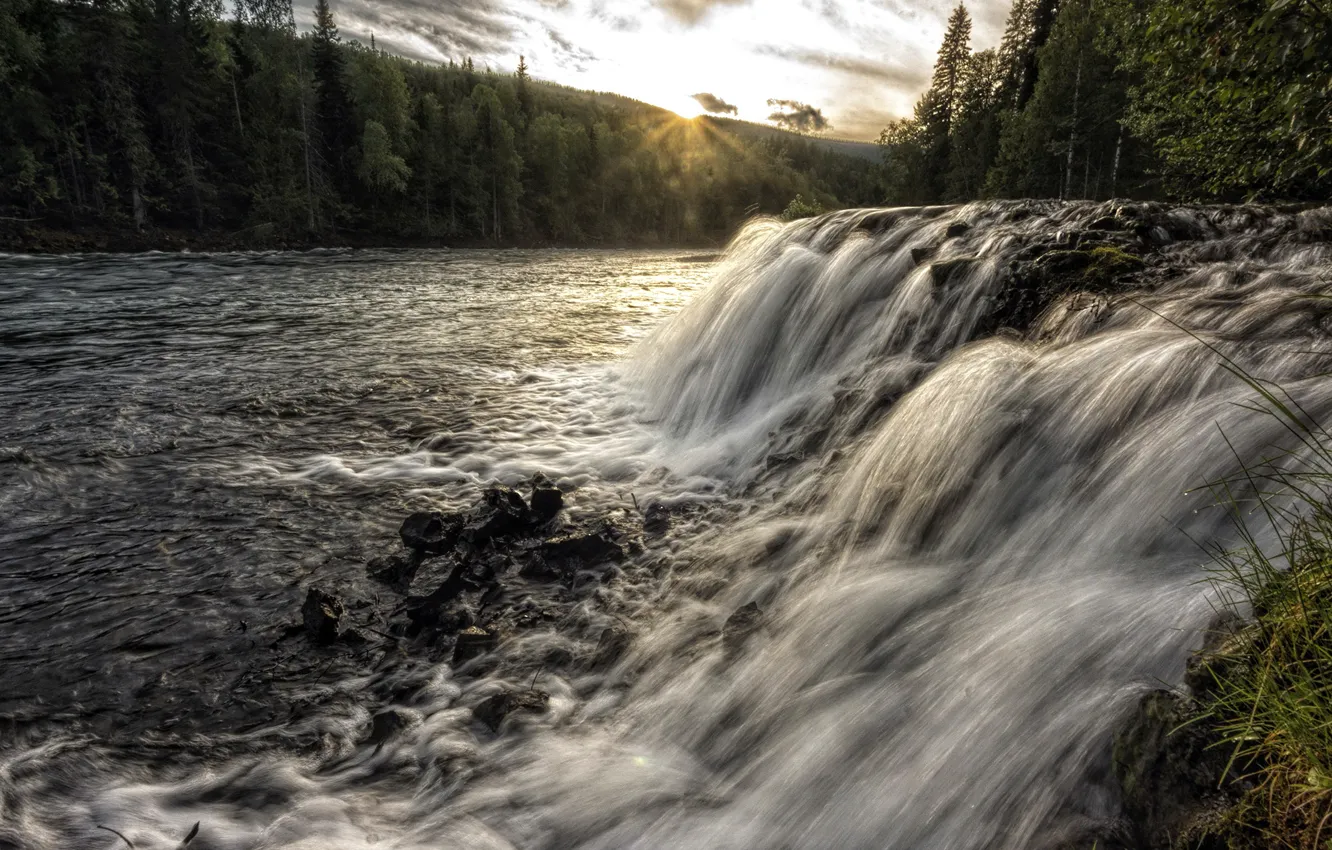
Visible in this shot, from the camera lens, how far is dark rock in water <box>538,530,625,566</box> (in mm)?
5121

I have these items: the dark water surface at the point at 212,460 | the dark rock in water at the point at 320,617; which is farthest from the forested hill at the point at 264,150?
the dark rock in water at the point at 320,617

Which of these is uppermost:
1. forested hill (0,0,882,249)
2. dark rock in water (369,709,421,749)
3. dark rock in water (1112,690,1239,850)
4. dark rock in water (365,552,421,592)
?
forested hill (0,0,882,249)

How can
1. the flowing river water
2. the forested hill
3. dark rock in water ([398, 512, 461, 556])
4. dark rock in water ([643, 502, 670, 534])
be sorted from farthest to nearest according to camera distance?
the forested hill → dark rock in water ([643, 502, 670, 534]) → dark rock in water ([398, 512, 461, 556]) → the flowing river water

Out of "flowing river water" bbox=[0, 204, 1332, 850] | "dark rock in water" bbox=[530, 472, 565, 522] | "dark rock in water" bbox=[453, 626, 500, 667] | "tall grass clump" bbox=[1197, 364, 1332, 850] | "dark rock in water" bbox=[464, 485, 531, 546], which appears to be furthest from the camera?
"dark rock in water" bbox=[530, 472, 565, 522]

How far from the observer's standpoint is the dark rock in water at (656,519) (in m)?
5.63

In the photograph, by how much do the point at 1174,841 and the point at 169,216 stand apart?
237ft

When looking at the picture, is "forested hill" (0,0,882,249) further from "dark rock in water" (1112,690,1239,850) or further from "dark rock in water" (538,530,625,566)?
"dark rock in water" (1112,690,1239,850)

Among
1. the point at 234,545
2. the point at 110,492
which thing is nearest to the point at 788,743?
the point at 234,545

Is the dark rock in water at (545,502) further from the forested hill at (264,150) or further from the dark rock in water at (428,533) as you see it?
the forested hill at (264,150)

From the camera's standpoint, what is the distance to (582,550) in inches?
203

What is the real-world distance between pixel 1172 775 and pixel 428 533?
4.66 meters

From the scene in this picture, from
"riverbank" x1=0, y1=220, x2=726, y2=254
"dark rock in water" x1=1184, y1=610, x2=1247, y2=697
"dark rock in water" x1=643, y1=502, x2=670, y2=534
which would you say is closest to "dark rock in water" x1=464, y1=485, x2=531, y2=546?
"dark rock in water" x1=643, y1=502, x2=670, y2=534

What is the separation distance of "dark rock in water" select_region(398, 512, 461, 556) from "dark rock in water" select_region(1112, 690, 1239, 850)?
4.35 m

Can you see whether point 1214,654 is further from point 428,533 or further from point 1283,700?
point 428,533
